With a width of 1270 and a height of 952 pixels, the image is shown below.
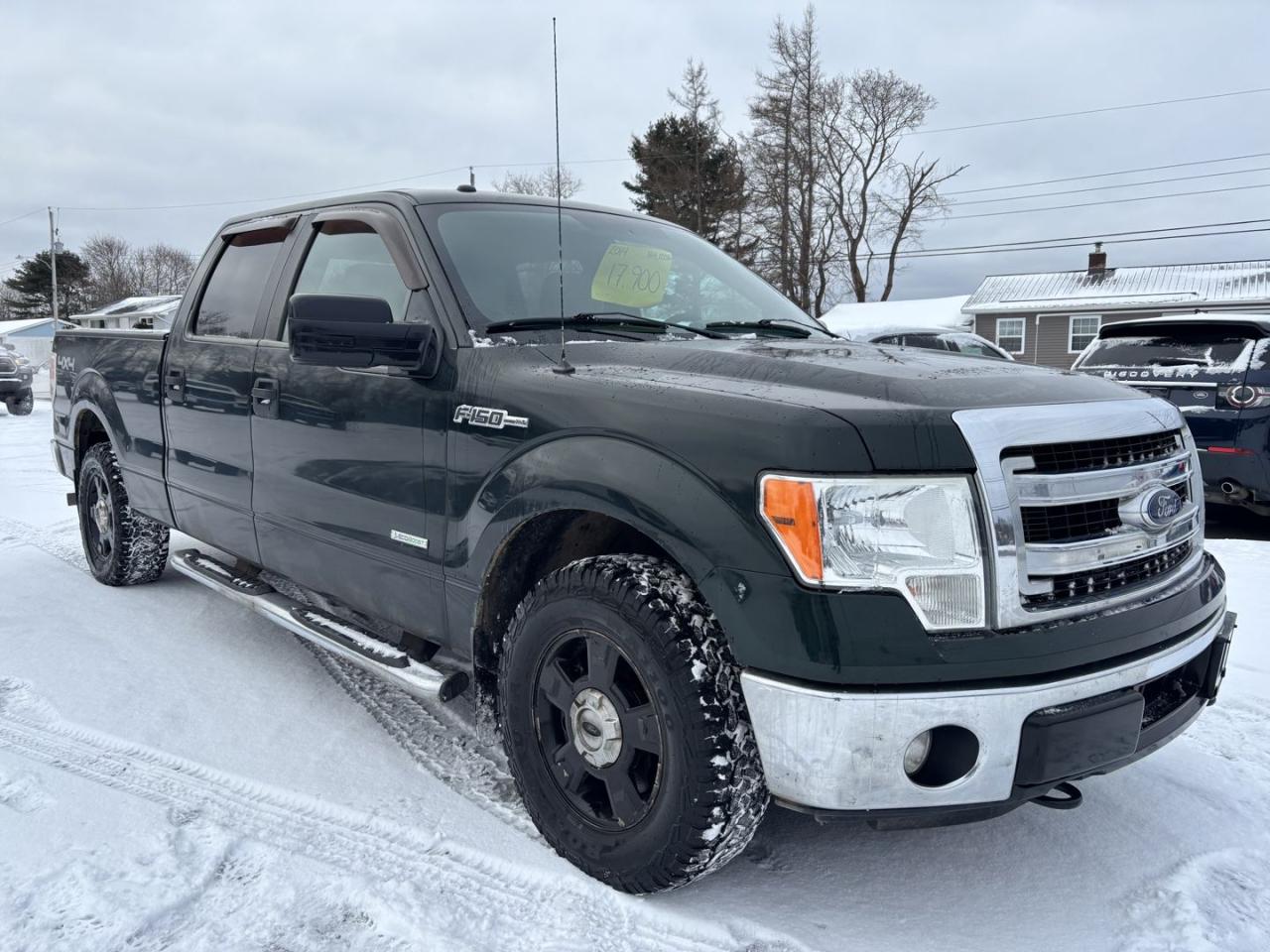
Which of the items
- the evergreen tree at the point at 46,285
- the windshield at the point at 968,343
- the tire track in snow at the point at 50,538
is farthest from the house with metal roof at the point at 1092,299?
the evergreen tree at the point at 46,285

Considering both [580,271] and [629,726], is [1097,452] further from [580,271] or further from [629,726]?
[580,271]

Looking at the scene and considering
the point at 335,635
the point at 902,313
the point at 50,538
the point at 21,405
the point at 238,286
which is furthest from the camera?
the point at 902,313

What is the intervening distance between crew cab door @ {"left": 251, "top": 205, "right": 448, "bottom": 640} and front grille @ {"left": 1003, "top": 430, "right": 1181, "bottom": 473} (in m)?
1.64

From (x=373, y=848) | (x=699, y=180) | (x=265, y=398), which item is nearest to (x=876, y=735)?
(x=373, y=848)

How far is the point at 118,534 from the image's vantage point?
5.09 m

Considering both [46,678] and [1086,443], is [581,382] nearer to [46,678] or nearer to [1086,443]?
[1086,443]

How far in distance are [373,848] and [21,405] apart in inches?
719

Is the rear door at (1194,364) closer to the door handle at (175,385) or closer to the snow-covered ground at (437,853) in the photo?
the snow-covered ground at (437,853)

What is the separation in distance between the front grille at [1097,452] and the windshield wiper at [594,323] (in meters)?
1.29

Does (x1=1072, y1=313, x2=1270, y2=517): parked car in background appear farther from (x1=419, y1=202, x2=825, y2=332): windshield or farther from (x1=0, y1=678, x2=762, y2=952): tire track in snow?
(x1=0, y1=678, x2=762, y2=952): tire track in snow

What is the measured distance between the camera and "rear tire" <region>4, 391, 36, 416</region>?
679 inches

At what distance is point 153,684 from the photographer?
379 cm

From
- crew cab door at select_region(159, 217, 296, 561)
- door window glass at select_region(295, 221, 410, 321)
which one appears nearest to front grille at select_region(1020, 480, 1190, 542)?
door window glass at select_region(295, 221, 410, 321)

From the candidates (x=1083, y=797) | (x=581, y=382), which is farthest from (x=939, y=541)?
(x=1083, y=797)
